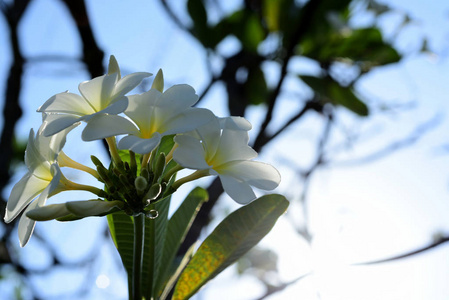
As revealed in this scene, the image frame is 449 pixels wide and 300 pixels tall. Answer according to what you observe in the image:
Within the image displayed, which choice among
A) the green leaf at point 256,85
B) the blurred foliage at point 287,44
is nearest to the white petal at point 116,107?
the blurred foliage at point 287,44

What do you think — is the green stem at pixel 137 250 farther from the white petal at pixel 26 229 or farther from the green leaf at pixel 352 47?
the green leaf at pixel 352 47

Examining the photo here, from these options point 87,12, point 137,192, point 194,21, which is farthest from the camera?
point 194,21

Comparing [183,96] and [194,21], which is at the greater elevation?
[183,96]

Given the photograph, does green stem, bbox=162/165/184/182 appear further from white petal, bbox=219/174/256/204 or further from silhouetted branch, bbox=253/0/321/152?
silhouetted branch, bbox=253/0/321/152

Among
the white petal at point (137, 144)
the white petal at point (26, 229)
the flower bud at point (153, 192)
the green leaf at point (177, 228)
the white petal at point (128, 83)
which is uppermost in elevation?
the white petal at point (128, 83)

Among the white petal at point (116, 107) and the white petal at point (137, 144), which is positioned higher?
the white petal at point (116, 107)

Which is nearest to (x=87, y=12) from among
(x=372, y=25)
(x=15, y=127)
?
(x=15, y=127)

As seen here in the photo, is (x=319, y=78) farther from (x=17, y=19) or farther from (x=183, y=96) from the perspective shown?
(x=183, y=96)
